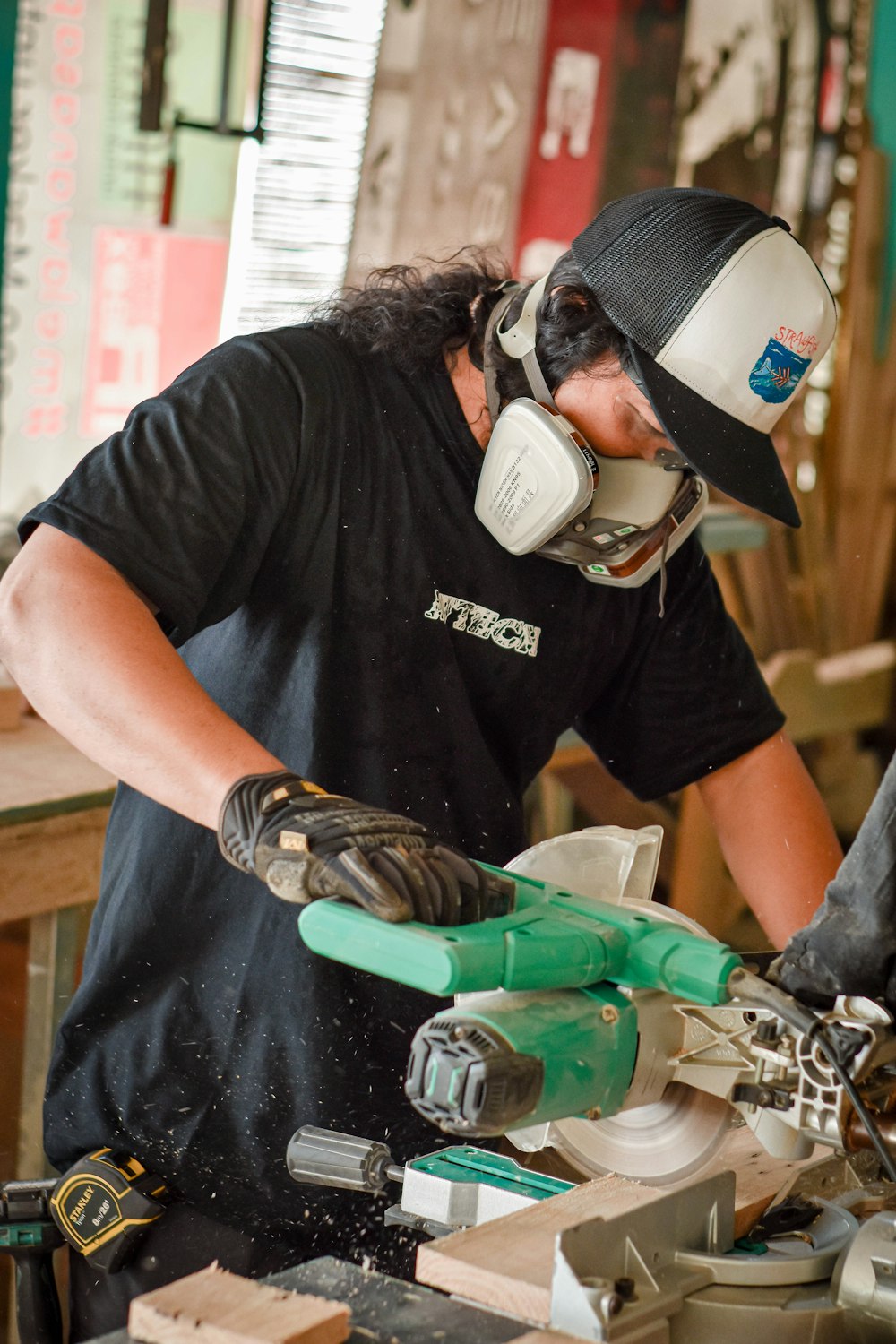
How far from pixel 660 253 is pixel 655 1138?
2.97 ft

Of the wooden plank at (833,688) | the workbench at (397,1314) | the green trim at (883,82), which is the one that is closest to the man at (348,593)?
the workbench at (397,1314)

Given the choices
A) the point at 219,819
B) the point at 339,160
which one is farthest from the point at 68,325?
the point at 219,819

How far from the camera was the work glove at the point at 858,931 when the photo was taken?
1.09m

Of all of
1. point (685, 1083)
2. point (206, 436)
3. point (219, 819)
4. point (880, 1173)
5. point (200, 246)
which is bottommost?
point (880, 1173)

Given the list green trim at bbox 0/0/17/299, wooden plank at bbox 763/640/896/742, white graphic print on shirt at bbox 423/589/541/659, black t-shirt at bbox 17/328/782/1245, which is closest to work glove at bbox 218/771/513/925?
black t-shirt at bbox 17/328/782/1245

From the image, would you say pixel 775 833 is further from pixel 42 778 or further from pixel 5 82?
pixel 5 82

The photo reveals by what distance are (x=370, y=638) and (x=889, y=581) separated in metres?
4.15

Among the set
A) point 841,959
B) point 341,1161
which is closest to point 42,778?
point 341,1161

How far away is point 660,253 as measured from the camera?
1.52 m

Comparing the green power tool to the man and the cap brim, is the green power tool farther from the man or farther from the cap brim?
the cap brim

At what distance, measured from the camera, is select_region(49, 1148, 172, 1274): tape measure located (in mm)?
1549

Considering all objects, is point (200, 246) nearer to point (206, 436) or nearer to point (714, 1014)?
point (206, 436)

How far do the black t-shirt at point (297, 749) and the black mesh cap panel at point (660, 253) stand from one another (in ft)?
0.89

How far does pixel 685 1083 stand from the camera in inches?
50.1
